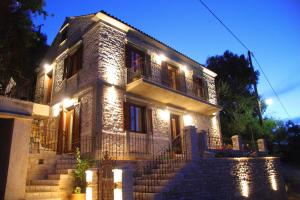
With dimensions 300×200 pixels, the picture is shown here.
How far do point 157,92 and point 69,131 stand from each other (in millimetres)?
4936

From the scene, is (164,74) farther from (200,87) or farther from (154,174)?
(154,174)

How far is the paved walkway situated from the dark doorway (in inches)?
594

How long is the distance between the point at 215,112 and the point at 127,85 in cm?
783

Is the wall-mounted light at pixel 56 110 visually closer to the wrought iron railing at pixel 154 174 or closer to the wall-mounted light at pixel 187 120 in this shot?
the wrought iron railing at pixel 154 174

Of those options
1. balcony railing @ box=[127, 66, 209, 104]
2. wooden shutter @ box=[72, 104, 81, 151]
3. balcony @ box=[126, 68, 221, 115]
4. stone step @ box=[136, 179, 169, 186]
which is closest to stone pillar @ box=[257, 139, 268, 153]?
balcony @ box=[126, 68, 221, 115]

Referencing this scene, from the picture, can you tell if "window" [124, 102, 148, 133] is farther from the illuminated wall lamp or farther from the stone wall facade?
the illuminated wall lamp

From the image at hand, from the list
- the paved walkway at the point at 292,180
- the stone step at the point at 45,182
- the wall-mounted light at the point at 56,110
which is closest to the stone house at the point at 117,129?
the stone step at the point at 45,182

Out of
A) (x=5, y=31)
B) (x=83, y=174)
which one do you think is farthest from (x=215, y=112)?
(x=5, y=31)

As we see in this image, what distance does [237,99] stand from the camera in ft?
79.8

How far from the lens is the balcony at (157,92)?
39.2 ft

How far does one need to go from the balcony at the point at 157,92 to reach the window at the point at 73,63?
9.11ft

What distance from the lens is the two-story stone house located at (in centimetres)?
1109

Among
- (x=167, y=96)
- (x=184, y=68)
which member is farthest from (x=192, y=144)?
(x=184, y=68)

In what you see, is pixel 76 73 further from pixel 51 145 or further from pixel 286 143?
pixel 286 143
